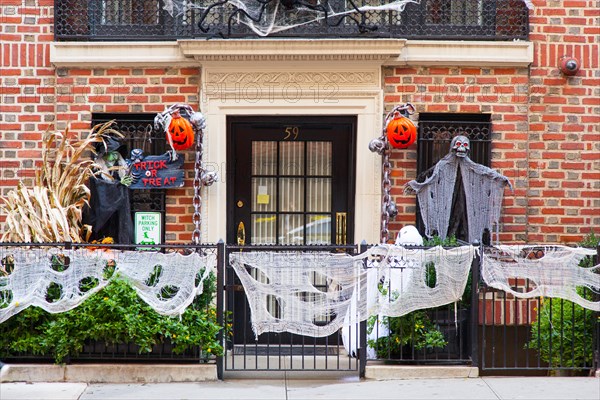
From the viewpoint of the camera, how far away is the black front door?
9.98 meters

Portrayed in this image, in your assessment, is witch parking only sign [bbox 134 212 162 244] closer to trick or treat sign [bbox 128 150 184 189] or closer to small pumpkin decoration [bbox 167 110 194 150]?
trick or treat sign [bbox 128 150 184 189]

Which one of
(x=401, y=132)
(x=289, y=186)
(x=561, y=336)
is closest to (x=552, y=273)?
(x=561, y=336)

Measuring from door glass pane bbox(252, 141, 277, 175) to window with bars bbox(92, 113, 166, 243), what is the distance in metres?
0.95

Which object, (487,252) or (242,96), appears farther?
(242,96)

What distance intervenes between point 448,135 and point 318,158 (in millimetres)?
1360

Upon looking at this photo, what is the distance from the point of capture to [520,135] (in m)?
9.80

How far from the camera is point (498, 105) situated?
981 centimetres

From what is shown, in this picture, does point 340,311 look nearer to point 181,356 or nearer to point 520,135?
point 181,356

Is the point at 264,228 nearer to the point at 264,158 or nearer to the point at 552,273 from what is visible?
the point at 264,158

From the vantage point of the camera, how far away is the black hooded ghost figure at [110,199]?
9617 millimetres

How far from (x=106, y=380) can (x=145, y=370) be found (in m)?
0.34

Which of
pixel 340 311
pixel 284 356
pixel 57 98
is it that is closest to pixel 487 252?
pixel 340 311

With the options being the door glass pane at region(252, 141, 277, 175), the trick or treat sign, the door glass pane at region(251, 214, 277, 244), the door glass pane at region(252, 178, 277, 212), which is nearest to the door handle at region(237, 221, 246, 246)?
the door glass pane at region(251, 214, 277, 244)

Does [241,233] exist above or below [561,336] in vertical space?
above
